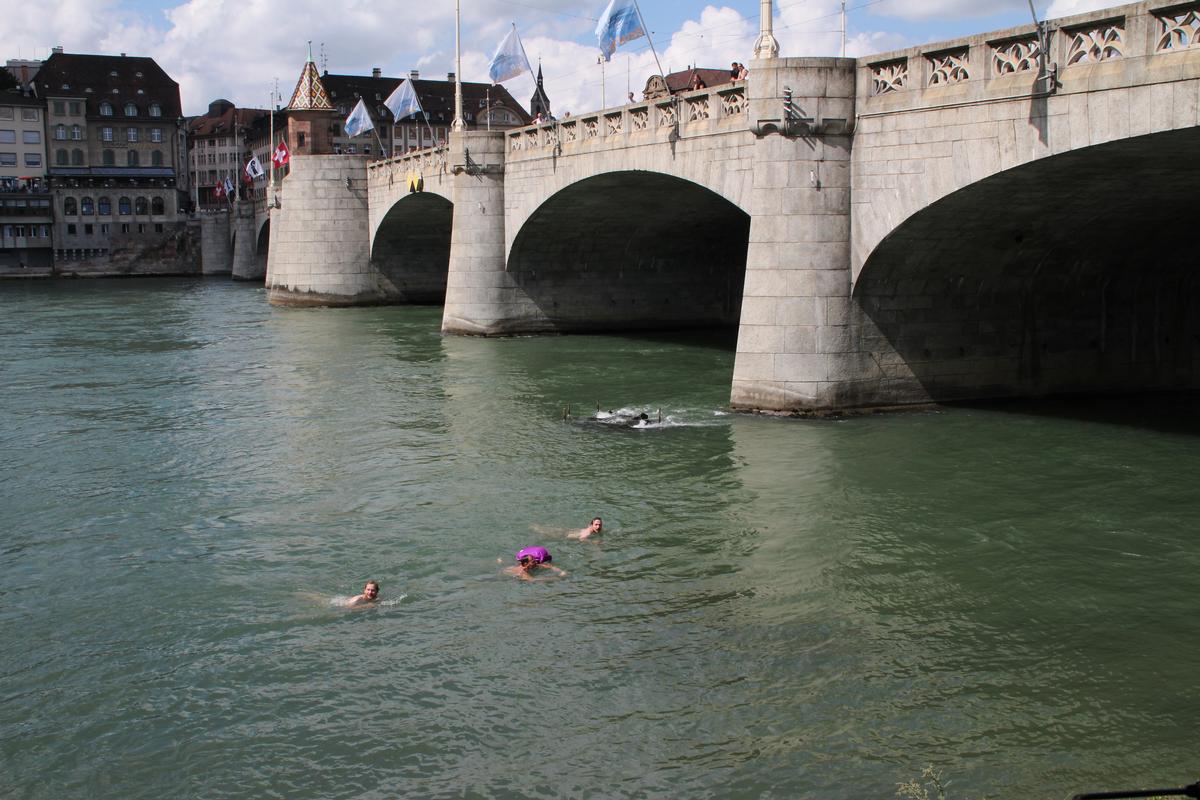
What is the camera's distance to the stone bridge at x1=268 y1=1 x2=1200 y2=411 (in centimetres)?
1794

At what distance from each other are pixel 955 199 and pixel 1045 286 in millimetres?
5408

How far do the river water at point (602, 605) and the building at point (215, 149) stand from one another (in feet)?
370

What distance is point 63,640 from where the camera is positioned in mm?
13102

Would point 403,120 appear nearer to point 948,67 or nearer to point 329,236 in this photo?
point 329,236

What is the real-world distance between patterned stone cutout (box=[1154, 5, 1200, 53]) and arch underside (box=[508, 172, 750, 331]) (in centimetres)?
2018

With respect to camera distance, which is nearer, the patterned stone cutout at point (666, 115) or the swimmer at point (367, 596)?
the swimmer at point (367, 596)

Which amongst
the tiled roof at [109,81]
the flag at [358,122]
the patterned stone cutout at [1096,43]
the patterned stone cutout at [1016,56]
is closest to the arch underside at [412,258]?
the flag at [358,122]

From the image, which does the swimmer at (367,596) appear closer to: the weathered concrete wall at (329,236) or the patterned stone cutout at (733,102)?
the patterned stone cutout at (733,102)

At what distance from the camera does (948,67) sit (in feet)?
68.0

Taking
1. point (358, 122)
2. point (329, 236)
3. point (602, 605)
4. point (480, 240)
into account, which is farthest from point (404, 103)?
point (602, 605)

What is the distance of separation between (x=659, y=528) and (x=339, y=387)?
1588cm

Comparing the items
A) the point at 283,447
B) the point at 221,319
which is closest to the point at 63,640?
the point at 283,447

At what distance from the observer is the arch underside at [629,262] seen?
38.7 meters

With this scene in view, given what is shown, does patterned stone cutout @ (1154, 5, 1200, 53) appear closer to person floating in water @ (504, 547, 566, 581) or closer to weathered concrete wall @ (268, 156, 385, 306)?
person floating in water @ (504, 547, 566, 581)
